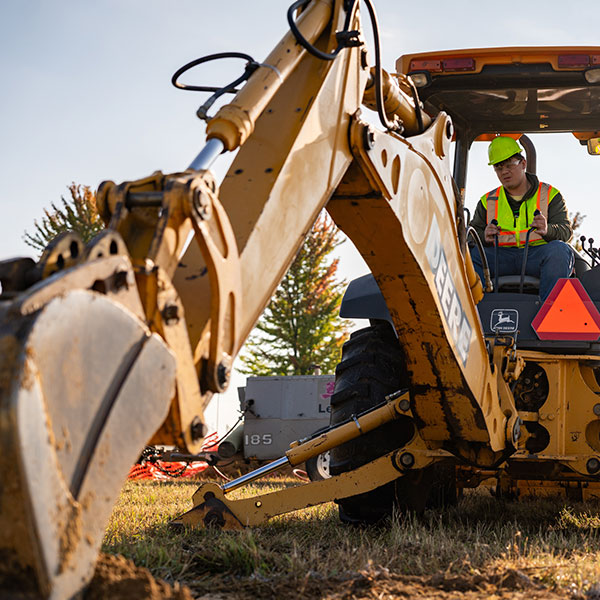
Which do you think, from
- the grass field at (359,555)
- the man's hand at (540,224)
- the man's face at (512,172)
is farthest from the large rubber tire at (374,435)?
the man's face at (512,172)

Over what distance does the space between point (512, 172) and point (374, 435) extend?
205 cm

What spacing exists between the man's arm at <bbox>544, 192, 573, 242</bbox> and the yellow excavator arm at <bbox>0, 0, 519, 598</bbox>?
1.62m

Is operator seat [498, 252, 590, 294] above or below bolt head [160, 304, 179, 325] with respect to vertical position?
above

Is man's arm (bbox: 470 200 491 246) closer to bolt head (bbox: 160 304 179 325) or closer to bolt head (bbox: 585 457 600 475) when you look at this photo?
bolt head (bbox: 585 457 600 475)

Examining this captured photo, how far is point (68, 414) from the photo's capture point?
5.61 feet

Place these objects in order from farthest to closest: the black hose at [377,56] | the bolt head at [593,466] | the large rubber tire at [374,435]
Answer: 1. the large rubber tire at [374,435]
2. the bolt head at [593,466]
3. the black hose at [377,56]

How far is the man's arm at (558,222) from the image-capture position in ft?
17.8

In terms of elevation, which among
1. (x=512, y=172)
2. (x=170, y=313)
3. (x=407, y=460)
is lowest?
(x=407, y=460)

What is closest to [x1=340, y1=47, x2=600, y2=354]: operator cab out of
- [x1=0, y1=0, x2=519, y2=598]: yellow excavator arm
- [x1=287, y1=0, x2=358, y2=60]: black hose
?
[x1=0, y1=0, x2=519, y2=598]: yellow excavator arm

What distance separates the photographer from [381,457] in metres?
4.54

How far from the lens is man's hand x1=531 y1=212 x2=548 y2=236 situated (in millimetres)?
5324

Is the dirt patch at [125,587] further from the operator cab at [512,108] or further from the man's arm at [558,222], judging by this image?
the man's arm at [558,222]

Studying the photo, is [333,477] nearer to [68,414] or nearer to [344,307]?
[344,307]

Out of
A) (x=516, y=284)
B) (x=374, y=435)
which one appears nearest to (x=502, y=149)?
(x=516, y=284)
